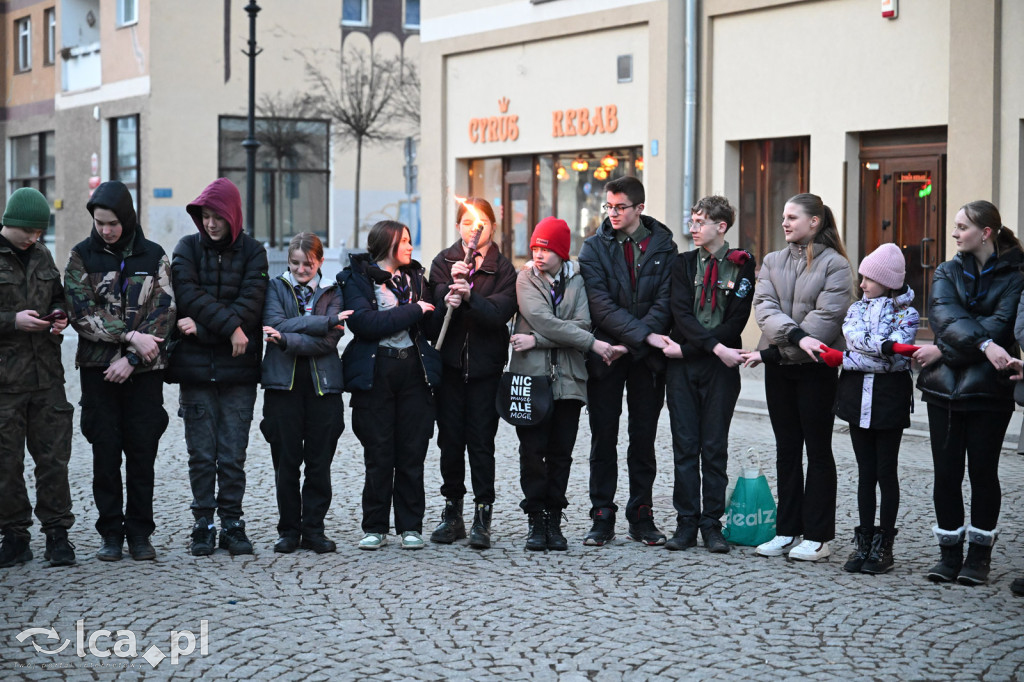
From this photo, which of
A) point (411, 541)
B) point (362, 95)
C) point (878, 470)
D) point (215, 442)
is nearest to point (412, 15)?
point (362, 95)

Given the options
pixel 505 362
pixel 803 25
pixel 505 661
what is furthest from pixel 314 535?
pixel 803 25

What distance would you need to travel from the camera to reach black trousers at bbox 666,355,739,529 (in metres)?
7.63

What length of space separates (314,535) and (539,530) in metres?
1.28

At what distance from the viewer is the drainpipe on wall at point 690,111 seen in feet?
62.0

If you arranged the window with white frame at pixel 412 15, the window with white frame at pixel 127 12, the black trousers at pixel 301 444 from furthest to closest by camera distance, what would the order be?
the window with white frame at pixel 412 15 → the window with white frame at pixel 127 12 → the black trousers at pixel 301 444

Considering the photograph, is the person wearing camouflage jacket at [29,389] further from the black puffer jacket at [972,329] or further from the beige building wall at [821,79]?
the beige building wall at [821,79]

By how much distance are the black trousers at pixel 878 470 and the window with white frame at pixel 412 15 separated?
3174cm

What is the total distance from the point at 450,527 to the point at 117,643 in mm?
2491

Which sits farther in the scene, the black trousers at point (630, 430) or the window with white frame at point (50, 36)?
the window with white frame at point (50, 36)

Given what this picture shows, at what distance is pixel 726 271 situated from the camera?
761cm

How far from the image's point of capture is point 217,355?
7418 millimetres

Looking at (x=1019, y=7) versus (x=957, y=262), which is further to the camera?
(x=1019, y=7)

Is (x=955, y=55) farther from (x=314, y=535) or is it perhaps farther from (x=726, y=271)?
(x=314, y=535)

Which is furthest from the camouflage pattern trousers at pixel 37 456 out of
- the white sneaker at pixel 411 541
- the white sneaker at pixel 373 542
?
the white sneaker at pixel 411 541
